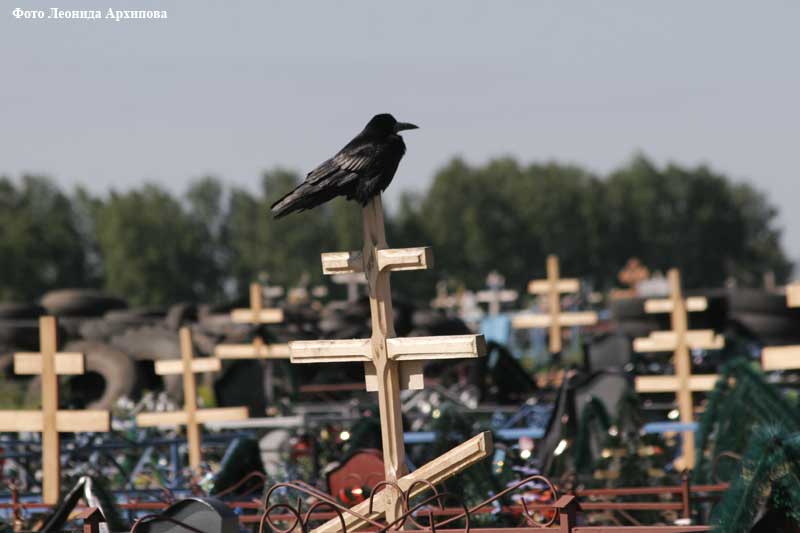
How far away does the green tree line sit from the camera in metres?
79.2

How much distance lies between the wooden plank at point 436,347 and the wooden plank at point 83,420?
3.87 metres

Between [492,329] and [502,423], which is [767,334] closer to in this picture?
[502,423]

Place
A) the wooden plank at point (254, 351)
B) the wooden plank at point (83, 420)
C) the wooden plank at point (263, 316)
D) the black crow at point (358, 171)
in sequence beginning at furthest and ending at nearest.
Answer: the wooden plank at point (263, 316)
the wooden plank at point (254, 351)
the wooden plank at point (83, 420)
the black crow at point (358, 171)

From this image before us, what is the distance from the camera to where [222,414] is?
15.4 meters

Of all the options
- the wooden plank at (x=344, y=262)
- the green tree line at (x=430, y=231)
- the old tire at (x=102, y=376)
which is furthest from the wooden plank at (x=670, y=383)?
the green tree line at (x=430, y=231)

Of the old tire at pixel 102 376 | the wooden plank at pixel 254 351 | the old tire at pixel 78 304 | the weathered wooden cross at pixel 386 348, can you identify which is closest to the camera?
the weathered wooden cross at pixel 386 348

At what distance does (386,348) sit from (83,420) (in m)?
4.07

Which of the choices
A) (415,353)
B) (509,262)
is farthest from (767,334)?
(509,262)

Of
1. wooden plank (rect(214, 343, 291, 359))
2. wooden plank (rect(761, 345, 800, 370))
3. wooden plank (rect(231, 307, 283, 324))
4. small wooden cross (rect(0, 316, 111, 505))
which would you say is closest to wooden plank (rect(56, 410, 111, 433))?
small wooden cross (rect(0, 316, 111, 505))

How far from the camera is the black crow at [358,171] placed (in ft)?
27.0

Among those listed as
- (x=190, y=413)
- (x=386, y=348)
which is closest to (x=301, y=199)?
(x=386, y=348)

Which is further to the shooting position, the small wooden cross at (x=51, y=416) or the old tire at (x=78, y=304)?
the old tire at (x=78, y=304)

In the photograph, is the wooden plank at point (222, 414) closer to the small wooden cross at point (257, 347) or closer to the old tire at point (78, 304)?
the small wooden cross at point (257, 347)

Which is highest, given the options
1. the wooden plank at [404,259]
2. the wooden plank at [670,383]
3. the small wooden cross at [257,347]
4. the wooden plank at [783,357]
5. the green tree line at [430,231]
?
the green tree line at [430,231]
